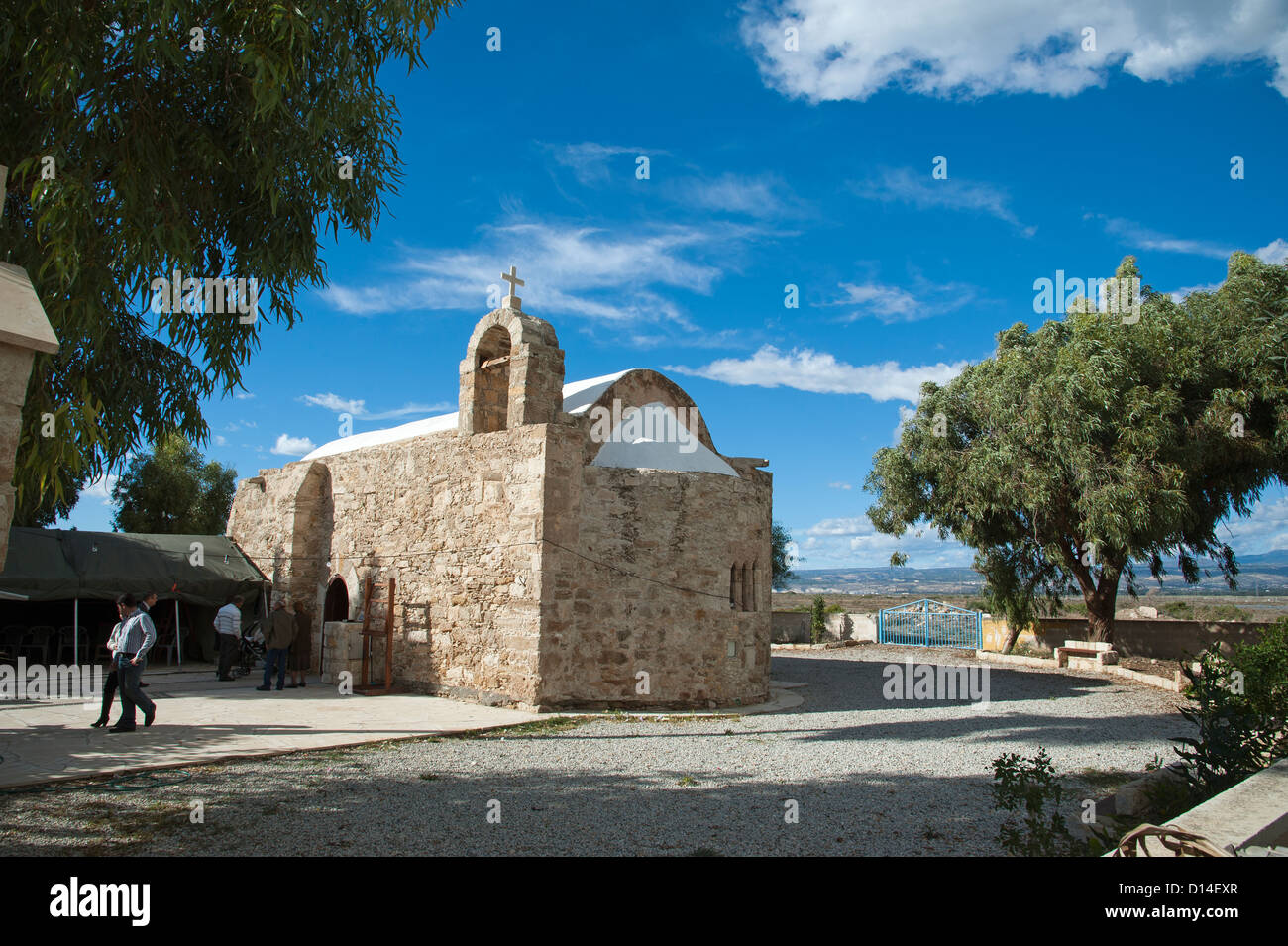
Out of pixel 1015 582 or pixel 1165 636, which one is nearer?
pixel 1015 582

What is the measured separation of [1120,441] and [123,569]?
19205 mm

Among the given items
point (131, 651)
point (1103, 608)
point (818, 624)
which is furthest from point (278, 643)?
point (818, 624)

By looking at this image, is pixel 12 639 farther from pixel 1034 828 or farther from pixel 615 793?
pixel 1034 828

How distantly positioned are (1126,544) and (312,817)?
51.4ft

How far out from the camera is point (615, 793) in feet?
19.8

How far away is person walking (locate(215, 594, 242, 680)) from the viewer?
12.7 metres

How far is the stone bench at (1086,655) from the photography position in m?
16.4

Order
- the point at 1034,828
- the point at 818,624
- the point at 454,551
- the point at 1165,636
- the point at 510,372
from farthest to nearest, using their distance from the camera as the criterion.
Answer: the point at 818,624 < the point at 1165,636 < the point at 510,372 < the point at 454,551 < the point at 1034,828

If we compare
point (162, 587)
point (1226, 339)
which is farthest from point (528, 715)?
point (1226, 339)

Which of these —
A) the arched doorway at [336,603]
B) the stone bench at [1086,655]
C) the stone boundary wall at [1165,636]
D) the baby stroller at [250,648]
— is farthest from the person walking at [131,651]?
the stone boundary wall at [1165,636]

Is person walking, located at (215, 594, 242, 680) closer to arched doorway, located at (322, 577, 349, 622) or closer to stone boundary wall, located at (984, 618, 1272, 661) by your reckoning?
arched doorway, located at (322, 577, 349, 622)

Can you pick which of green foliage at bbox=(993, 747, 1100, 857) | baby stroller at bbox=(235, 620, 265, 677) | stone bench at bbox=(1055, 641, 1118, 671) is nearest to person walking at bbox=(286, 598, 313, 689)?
baby stroller at bbox=(235, 620, 265, 677)

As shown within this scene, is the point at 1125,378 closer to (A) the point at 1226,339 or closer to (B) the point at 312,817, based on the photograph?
(A) the point at 1226,339

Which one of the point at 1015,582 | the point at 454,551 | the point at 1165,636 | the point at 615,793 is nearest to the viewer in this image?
the point at 615,793
